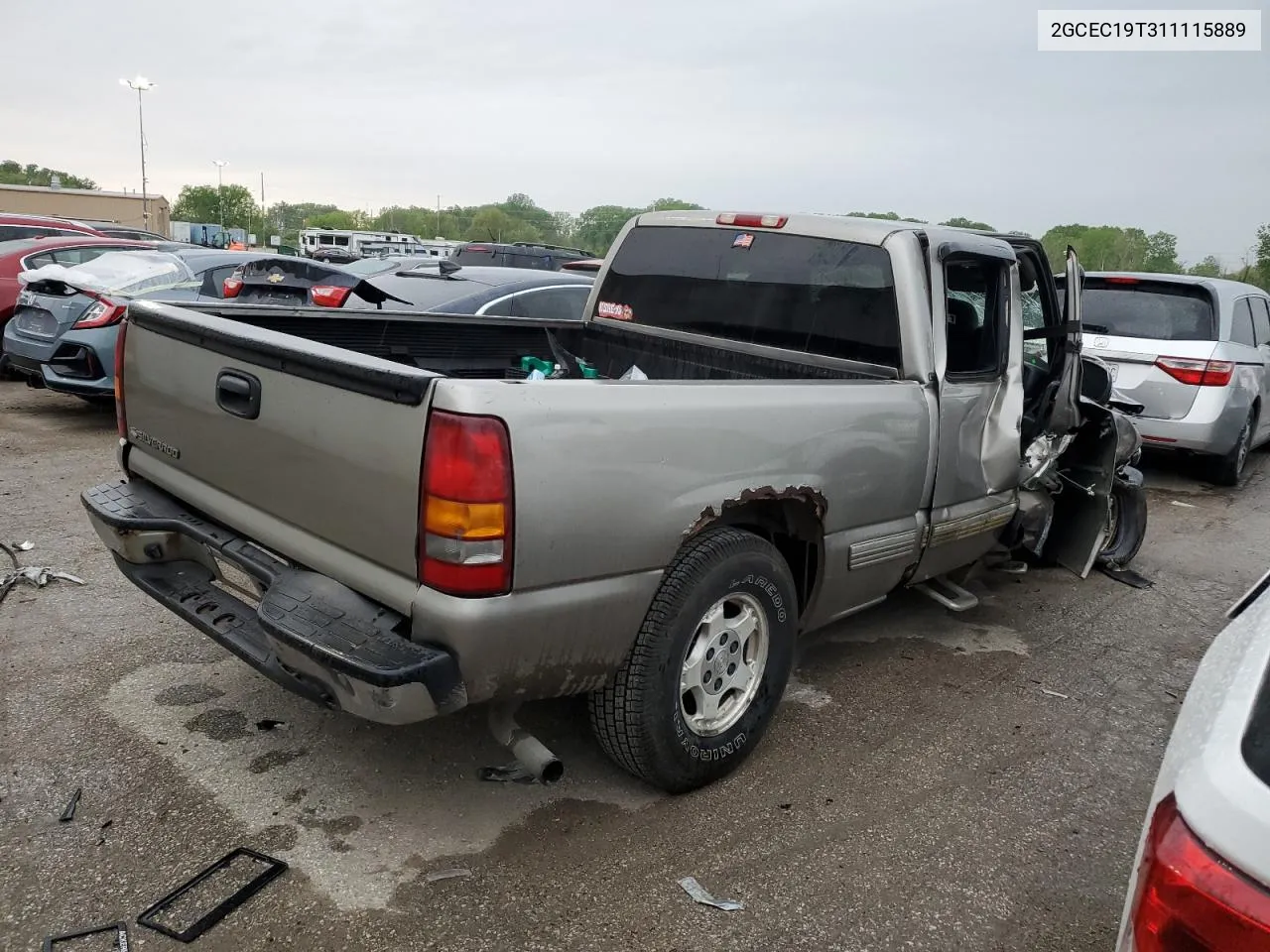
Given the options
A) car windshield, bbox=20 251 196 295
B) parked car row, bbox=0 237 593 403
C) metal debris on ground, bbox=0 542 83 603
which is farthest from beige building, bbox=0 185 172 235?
metal debris on ground, bbox=0 542 83 603

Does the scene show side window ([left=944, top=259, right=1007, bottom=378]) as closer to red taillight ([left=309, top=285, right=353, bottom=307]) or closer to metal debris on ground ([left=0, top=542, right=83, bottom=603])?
metal debris on ground ([left=0, top=542, right=83, bottom=603])

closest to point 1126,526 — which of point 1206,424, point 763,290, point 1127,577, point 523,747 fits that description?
point 1127,577

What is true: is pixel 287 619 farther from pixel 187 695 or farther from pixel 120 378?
pixel 120 378

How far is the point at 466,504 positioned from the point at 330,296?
239 inches

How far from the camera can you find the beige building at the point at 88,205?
187 ft

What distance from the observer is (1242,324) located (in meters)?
8.09

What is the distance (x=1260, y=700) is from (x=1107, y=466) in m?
3.86

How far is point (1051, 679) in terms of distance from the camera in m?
4.30

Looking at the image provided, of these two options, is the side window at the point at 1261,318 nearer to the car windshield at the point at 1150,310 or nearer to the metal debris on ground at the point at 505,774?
the car windshield at the point at 1150,310

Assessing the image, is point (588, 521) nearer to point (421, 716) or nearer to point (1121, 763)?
point (421, 716)

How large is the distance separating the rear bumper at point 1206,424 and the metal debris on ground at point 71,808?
7501 millimetres

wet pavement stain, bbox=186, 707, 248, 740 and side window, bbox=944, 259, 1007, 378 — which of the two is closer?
wet pavement stain, bbox=186, 707, 248, 740

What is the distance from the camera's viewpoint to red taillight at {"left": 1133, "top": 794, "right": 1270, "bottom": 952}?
1.15 meters

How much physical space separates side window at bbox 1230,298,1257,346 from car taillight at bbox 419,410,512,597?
24.8ft
